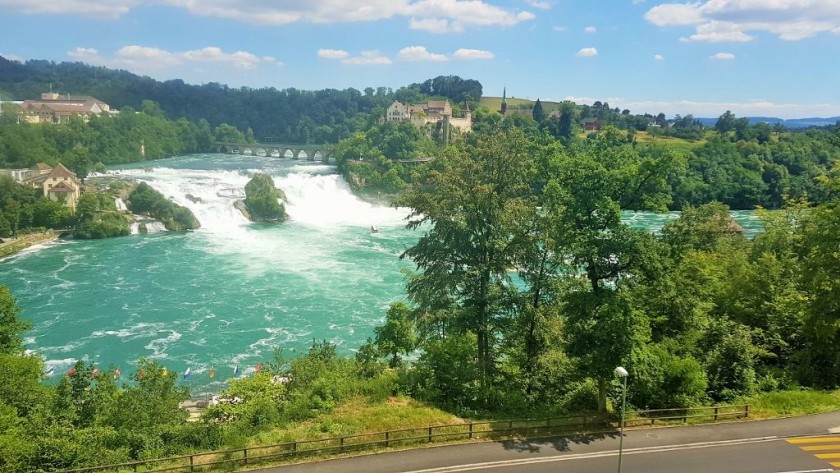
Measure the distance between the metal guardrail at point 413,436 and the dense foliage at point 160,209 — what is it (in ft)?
146

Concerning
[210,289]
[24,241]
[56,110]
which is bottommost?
[210,289]

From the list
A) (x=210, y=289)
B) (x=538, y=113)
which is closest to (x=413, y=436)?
(x=210, y=289)

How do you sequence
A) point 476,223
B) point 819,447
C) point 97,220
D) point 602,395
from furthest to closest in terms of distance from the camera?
point 97,220 < point 476,223 < point 602,395 < point 819,447

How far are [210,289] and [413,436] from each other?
87.5 feet

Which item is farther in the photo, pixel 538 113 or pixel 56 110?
pixel 538 113

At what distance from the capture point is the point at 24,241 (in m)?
44.6

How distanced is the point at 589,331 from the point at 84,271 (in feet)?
124

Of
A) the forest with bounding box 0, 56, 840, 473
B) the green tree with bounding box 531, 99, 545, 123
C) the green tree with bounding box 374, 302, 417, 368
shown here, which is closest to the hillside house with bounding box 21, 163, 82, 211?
the forest with bounding box 0, 56, 840, 473

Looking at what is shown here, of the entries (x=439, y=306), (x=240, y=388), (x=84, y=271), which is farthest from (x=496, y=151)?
(x=84, y=271)

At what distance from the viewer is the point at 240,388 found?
47.9 ft

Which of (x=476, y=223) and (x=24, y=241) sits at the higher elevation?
(x=476, y=223)

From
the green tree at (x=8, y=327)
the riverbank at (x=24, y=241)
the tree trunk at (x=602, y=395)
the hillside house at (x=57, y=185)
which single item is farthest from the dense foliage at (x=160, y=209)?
the tree trunk at (x=602, y=395)

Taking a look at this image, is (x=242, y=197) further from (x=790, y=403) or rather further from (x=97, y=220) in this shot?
(x=790, y=403)

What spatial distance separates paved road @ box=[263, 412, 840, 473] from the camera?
1108cm
